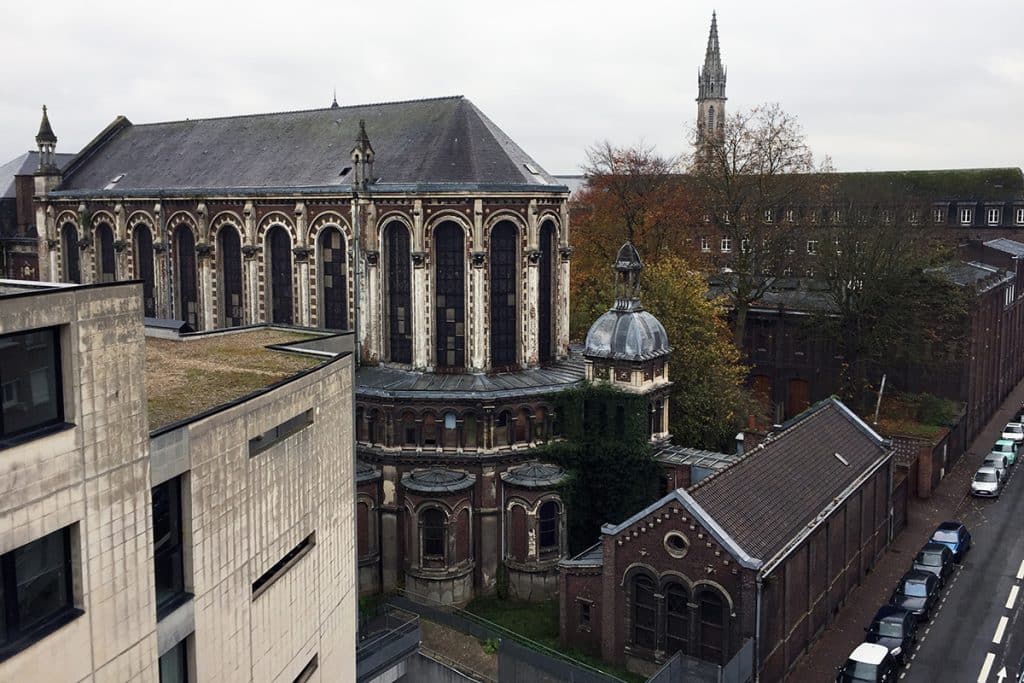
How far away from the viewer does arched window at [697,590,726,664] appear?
1090 inches

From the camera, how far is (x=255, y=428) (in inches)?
713

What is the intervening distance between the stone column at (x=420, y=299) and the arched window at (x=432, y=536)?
6353 millimetres

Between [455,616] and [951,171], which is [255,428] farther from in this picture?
[951,171]

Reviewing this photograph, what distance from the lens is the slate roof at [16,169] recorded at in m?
67.1

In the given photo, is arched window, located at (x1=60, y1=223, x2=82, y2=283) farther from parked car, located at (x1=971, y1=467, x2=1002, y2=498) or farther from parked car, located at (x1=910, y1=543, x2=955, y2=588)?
→ parked car, located at (x1=971, y1=467, x2=1002, y2=498)

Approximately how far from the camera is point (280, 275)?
43.5 m

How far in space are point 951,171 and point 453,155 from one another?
6612cm

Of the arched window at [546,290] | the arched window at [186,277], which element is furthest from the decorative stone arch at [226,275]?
the arched window at [546,290]

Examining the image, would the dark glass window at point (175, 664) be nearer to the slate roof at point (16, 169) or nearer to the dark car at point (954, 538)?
the dark car at point (954, 538)

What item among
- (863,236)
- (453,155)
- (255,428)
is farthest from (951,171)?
(255,428)

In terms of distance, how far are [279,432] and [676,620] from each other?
14799 mm

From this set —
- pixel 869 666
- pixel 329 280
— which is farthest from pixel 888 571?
pixel 329 280

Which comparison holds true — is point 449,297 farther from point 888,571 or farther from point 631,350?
point 888,571

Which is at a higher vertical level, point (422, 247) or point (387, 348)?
point (422, 247)
